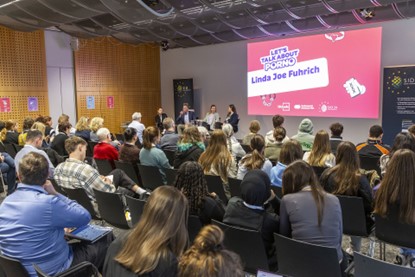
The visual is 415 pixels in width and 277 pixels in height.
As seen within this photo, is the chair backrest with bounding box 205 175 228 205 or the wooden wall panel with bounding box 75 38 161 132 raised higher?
the wooden wall panel with bounding box 75 38 161 132

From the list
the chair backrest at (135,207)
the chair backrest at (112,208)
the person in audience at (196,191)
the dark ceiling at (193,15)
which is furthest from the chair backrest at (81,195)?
the dark ceiling at (193,15)

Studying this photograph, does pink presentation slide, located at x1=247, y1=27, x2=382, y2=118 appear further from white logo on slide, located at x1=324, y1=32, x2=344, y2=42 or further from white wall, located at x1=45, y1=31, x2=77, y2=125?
white wall, located at x1=45, y1=31, x2=77, y2=125

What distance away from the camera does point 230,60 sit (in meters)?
12.0

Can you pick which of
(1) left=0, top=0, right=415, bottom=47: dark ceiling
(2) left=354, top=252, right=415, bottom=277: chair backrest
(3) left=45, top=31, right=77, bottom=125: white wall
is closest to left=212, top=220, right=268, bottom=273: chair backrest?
(2) left=354, top=252, right=415, bottom=277: chair backrest

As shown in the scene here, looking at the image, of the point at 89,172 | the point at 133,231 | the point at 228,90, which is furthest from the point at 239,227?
the point at 228,90

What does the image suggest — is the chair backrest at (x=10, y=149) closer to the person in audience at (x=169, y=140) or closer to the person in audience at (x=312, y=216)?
the person in audience at (x=169, y=140)

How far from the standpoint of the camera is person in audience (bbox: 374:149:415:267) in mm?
2705

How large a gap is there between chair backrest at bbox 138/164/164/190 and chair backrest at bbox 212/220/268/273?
212 centimetres

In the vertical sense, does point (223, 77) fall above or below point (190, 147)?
above

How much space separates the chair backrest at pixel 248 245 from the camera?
7.74 feet

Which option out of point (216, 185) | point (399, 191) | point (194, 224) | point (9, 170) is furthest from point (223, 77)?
point (194, 224)

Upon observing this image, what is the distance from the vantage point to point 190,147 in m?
4.84

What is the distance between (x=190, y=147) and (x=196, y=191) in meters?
2.18

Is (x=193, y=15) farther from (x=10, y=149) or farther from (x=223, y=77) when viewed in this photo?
(x=10, y=149)
